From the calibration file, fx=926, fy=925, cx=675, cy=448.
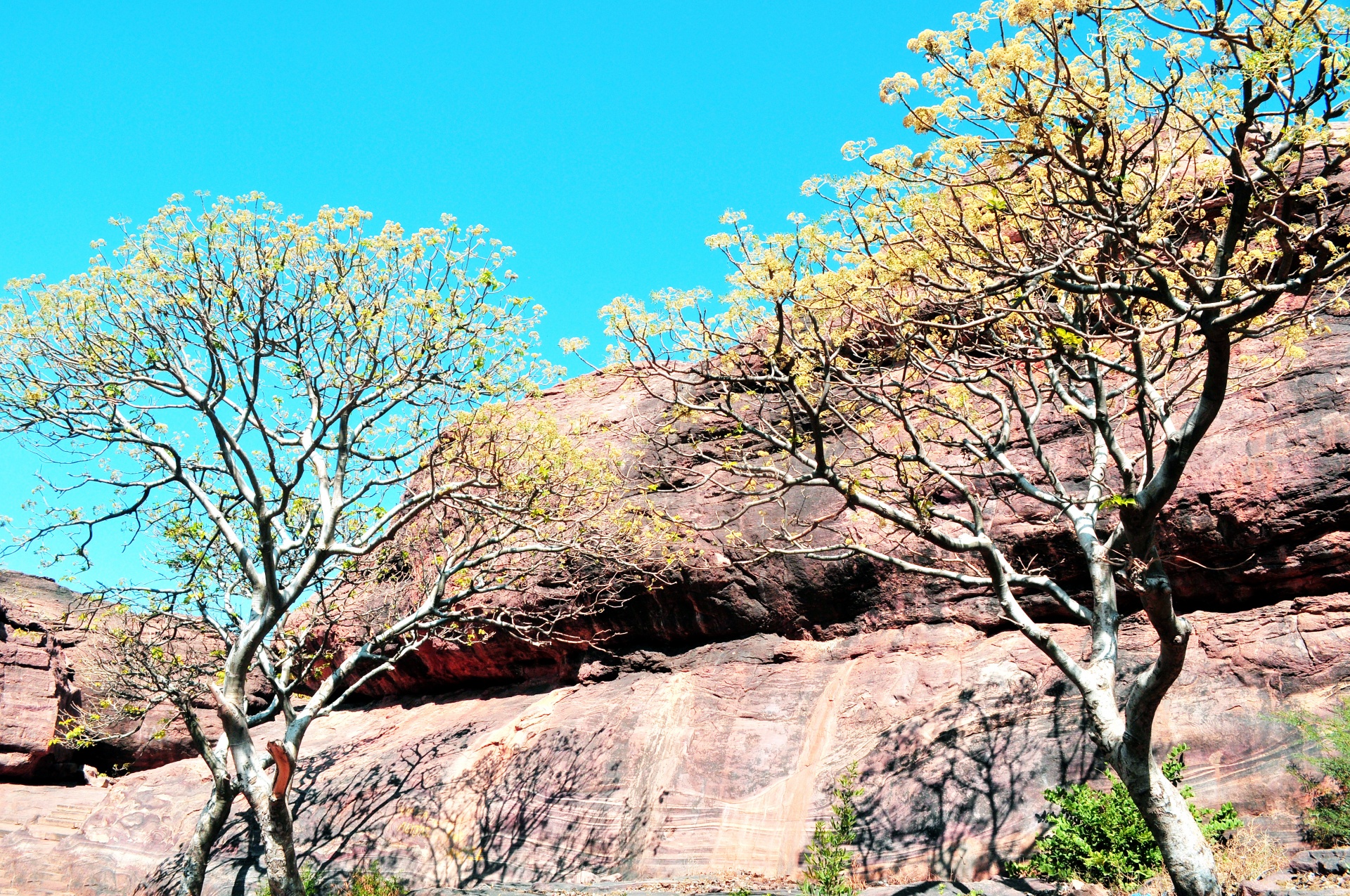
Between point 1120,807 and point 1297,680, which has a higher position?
point 1297,680

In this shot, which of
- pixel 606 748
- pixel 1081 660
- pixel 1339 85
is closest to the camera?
pixel 1339 85

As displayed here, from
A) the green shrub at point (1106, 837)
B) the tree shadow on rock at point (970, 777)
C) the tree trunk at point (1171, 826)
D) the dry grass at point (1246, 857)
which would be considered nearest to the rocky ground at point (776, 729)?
the tree shadow on rock at point (970, 777)

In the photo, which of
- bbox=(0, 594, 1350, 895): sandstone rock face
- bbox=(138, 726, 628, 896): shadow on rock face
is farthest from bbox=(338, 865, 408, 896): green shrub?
bbox=(0, 594, 1350, 895): sandstone rock face

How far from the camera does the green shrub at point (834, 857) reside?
10.2m

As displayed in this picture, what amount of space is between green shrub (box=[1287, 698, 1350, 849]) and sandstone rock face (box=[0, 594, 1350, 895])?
0.31 m

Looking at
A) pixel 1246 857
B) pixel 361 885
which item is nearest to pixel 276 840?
pixel 361 885

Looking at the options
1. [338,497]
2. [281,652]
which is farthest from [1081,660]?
[281,652]

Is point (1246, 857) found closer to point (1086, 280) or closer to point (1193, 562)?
point (1193, 562)

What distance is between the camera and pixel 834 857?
416 inches

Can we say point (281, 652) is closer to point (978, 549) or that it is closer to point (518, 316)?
point (518, 316)

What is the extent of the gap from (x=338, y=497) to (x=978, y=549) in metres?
9.49

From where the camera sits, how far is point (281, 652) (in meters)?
19.7

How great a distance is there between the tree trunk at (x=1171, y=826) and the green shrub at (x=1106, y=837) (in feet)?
3.88

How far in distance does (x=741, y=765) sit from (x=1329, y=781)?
791cm
